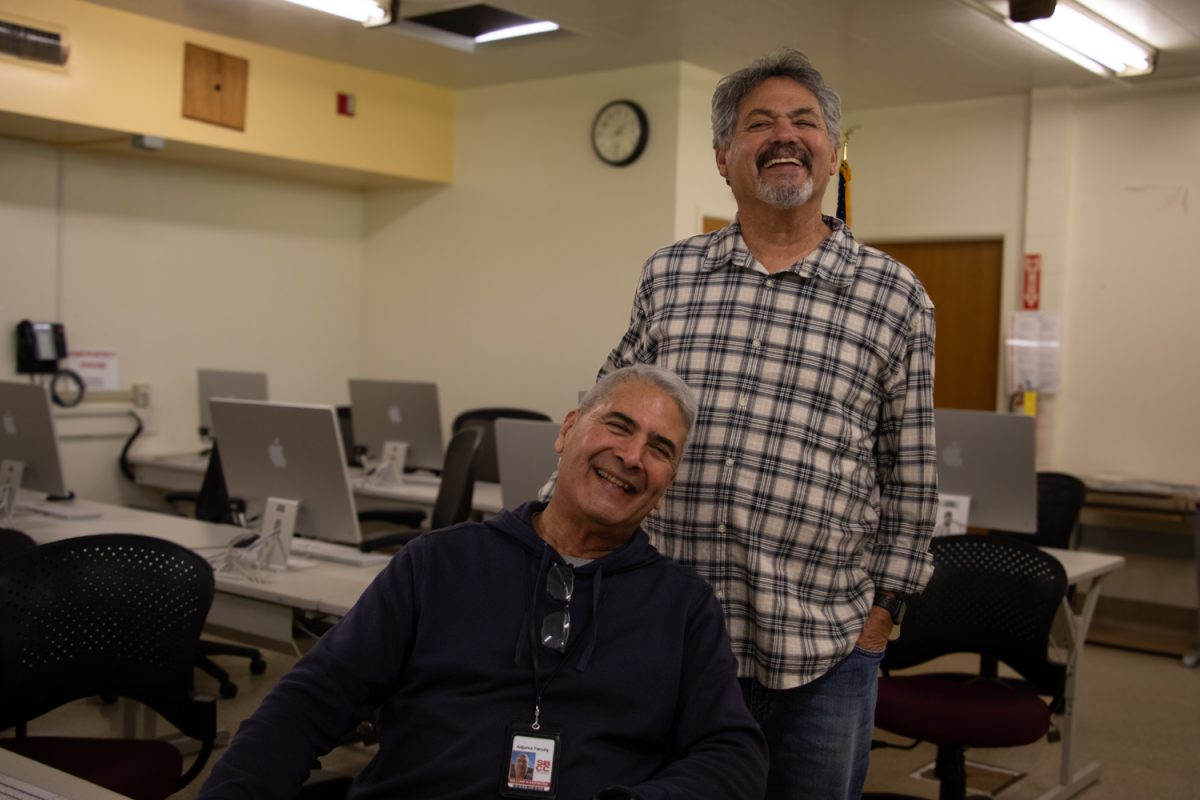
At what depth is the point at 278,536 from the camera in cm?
327

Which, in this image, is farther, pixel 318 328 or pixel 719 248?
pixel 318 328

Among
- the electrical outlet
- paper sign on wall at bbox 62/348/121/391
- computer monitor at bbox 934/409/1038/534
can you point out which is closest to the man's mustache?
computer monitor at bbox 934/409/1038/534

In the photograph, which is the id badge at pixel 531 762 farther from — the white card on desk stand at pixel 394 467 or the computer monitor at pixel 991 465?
the white card on desk stand at pixel 394 467

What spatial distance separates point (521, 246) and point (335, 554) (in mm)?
3719

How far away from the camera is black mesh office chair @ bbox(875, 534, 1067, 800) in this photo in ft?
9.91

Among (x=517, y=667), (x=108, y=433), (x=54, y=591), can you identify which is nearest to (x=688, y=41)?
(x=108, y=433)

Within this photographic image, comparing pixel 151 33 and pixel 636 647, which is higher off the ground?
pixel 151 33

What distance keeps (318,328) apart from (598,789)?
6156 mm

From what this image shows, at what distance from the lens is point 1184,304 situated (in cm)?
606

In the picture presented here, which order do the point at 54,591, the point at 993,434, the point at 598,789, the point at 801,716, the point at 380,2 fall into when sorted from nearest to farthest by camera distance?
1. the point at 598,789
2. the point at 801,716
3. the point at 54,591
4. the point at 993,434
5. the point at 380,2

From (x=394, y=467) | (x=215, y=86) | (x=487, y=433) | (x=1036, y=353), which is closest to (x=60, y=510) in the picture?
(x=394, y=467)

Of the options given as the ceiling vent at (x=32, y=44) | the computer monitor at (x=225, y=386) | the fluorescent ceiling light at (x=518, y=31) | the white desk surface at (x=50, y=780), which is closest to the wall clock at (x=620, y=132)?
the fluorescent ceiling light at (x=518, y=31)

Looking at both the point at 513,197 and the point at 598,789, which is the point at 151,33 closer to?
the point at 513,197

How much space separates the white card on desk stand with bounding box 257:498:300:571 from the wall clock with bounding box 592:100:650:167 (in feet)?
11.7
